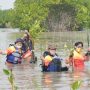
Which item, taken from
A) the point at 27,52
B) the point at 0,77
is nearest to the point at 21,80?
the point at 0,77

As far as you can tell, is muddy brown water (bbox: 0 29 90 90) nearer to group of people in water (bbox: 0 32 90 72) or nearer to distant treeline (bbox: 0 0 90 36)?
group of people in water (bbox: 0 32 90 72)

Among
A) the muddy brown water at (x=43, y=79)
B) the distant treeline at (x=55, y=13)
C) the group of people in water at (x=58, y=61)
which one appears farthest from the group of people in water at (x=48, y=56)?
the distant treeline at (x=55, y=13)

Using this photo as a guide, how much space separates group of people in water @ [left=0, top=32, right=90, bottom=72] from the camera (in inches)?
590

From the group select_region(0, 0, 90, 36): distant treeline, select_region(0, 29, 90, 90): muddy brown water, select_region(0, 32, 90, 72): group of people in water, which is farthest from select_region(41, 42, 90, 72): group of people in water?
select_region(0, 0, 90, 36): distant treeline

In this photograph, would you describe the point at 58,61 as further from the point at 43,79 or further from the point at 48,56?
the point at 43,79

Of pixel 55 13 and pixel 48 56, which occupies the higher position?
pixel 55 13

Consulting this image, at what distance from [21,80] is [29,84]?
1.12m

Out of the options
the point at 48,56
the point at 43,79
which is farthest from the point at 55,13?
the point at 43,79

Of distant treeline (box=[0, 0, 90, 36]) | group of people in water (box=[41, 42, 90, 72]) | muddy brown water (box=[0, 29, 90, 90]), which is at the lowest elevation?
muddy brown water (box=[0, 29, 90, 90])

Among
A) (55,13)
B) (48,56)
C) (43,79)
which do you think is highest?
(55,13)

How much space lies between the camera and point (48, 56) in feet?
48.7

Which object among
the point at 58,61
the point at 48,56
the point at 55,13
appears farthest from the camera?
the point at 55,13

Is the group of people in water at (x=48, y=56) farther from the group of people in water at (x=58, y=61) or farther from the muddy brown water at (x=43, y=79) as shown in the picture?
the muddy brown water at (x=43, y=79)

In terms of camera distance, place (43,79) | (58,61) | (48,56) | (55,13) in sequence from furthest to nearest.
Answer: (55,13) → (58,61) → (48,56) → (43,79)
